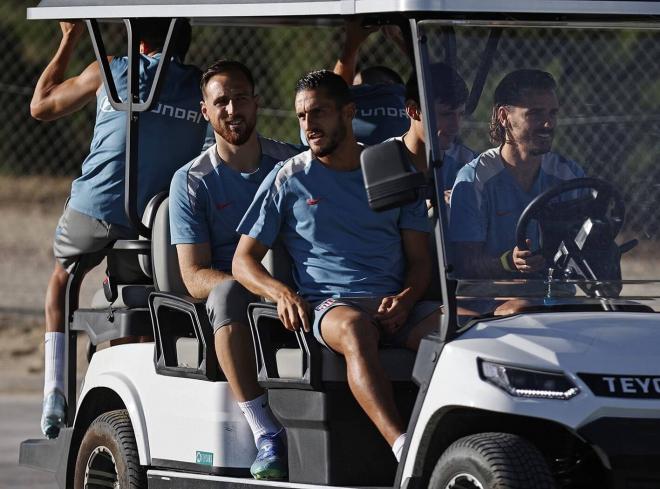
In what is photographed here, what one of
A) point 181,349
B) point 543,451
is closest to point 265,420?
point 181,349

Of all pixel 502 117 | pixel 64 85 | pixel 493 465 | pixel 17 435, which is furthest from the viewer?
pixel 17 435

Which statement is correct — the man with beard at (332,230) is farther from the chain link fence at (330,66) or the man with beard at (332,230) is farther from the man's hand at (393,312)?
the chain link fence at (330,66)

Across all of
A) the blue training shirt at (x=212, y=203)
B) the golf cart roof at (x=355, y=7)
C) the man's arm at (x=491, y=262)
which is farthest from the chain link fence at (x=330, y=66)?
the blue training shirt at (x=212, y=203)

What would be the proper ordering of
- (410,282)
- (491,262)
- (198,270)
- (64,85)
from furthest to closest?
(64,85) < (198,270) < (410,282) < (491,262)

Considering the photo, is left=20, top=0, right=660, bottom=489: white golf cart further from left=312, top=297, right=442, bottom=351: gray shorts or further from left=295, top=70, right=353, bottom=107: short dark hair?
left=295, top=70, right=353, bottom=107: short dark hair

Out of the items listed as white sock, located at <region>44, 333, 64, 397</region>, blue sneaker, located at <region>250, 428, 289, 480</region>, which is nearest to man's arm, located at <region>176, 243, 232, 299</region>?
blue sneaker, located at <region>250, 428, 289, 480</region>

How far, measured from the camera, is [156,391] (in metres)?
5.64

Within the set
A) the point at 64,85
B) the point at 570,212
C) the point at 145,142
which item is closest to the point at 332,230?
the point at 570,212

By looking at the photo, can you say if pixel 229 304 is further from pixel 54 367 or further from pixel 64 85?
pixel 64 85

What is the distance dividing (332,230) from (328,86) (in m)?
0.46

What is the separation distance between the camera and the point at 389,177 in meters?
4.43

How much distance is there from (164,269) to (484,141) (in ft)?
4.89

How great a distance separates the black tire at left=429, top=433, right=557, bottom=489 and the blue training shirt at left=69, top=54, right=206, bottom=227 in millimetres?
2192

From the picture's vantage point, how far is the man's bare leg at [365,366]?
185 inches
